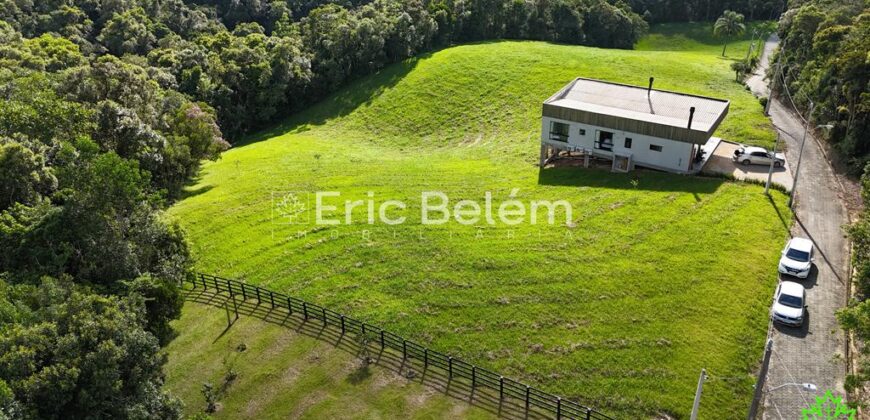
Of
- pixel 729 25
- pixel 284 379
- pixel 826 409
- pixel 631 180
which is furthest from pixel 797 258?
pixel 729 25

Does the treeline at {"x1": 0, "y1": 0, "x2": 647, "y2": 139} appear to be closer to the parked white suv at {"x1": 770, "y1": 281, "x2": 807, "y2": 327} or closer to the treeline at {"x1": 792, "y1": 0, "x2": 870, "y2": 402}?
the treeline at {"x1": 792, "y1": 0, "x2": 870, "y2": 402}

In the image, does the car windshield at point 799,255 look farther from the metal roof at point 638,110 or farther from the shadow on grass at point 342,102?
the shadow on grass at point 342,102

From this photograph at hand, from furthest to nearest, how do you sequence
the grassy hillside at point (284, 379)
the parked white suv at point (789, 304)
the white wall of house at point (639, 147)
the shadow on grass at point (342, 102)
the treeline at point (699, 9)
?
the treeline at point (699, 9) → the shadow on grass at point (342, 102) → the white wall of house at point (639, 147) → the parked white suv at point (789, 304) → the grassy hillside at point (284, 379)

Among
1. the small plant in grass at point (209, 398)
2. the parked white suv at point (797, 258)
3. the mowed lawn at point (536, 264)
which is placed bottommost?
the small plant in grass at point (209, 398)

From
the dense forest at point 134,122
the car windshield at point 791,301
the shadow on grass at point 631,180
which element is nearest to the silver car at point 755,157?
the shadow on grass at point 631,180

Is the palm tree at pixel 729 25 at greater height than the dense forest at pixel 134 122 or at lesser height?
greater

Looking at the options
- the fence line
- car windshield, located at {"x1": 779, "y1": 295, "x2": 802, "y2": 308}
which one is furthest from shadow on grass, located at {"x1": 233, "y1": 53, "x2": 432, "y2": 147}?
car windshield, located at {"x1": 779, "y1": 295, "x2": 802, "y2": 308}

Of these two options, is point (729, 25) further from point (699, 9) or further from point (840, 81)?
point (840, 81)

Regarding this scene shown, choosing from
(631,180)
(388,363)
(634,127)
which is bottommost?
(388,363)

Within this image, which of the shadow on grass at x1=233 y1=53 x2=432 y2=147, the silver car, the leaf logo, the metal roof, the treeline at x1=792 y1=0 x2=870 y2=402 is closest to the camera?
the leaf logo
